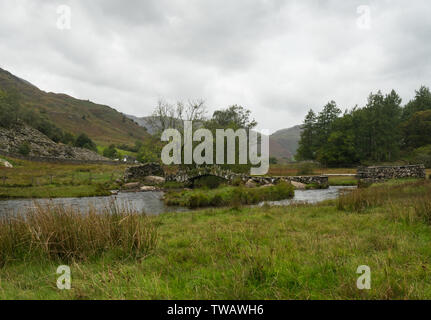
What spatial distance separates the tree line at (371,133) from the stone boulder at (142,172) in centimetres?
4239

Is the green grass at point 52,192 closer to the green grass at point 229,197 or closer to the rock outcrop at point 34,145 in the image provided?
the green grass at point 229,197

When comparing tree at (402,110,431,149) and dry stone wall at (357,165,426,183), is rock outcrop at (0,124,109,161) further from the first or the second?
tree at (402,110,431,149)

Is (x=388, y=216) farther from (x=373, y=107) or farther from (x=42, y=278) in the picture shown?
(x=373, y=107)

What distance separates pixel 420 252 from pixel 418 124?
82.1m

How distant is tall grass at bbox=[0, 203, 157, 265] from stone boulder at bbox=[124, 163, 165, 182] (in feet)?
106

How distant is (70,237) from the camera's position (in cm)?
541

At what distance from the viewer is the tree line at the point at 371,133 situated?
6388 centimetres

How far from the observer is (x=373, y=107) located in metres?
71.8

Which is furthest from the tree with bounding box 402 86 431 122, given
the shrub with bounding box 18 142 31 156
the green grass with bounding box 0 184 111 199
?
the shrub with bounding box 18 142 31 156

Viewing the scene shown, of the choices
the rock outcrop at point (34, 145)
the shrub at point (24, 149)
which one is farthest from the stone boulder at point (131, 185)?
the shrub at point (24, 149)

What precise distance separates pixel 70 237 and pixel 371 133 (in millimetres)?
77279

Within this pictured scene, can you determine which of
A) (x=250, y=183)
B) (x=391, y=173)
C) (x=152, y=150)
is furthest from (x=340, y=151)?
(x=152, y=150)

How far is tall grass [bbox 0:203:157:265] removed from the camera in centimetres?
528
